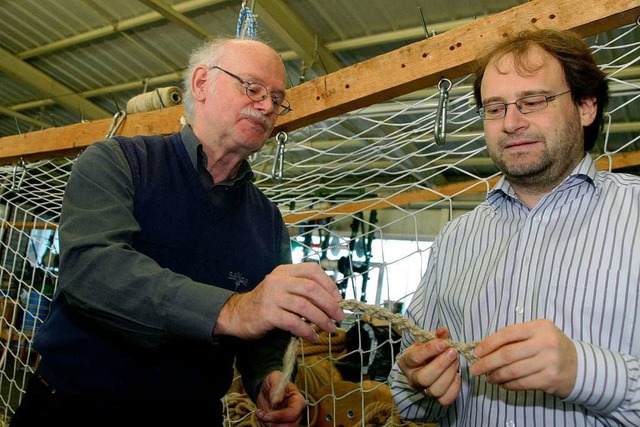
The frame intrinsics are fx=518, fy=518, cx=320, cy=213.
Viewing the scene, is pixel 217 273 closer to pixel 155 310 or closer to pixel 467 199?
pixel 155 310

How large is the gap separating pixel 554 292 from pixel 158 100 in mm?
1401

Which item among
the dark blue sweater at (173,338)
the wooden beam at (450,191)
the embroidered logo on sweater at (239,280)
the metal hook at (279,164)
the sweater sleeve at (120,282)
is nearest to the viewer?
the sweater sleeve at (120,282)

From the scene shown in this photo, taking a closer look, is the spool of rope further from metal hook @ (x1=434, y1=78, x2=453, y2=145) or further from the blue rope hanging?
metal hook @ (x1=434, y1=78, x2=453, y2=145)

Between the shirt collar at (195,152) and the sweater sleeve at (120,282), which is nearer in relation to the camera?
the sweater sleeve at (120,282)

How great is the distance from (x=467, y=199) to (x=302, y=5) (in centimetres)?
408

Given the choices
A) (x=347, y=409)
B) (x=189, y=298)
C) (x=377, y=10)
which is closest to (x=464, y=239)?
(x=189, y=298)

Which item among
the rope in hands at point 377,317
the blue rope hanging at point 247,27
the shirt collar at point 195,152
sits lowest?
the rope in hands at point 377,317

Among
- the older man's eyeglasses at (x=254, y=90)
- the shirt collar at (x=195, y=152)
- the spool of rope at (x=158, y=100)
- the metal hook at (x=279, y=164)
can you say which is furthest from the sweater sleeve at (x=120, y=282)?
the spool of rope at (x=158, y=100)

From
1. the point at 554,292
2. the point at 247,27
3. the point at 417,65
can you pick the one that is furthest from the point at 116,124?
the point at 554,292

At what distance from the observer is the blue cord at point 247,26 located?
1510 mm

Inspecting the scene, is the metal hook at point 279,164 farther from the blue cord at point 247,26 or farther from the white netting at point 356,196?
the blue cord at point 247,26

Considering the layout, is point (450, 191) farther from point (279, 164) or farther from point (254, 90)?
point (254, 90)

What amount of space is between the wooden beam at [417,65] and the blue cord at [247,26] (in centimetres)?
20

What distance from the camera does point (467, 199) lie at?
6707 millimetres
